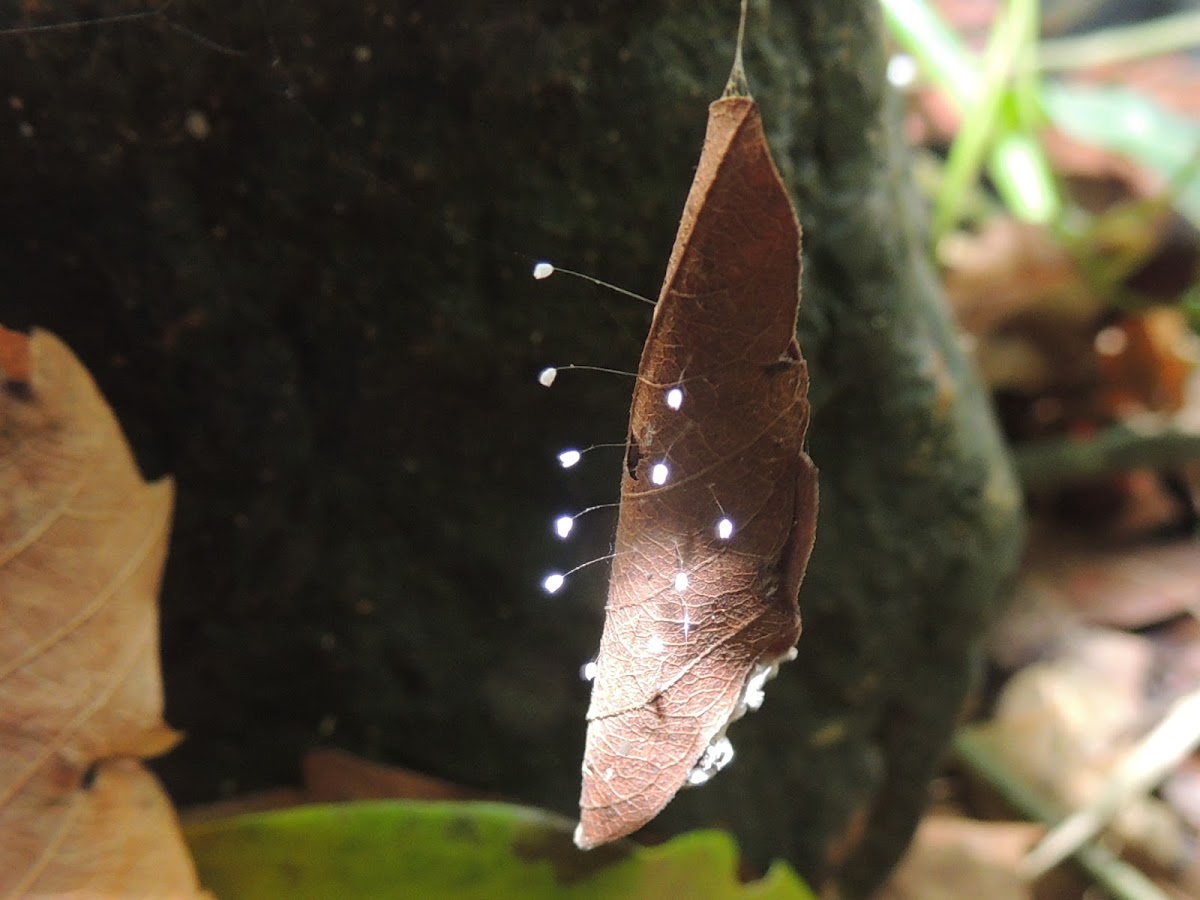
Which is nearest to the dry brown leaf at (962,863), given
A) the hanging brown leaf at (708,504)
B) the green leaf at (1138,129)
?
the hanging brown leaf at (708,504)

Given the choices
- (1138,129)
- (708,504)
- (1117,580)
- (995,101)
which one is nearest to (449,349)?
(708,504)

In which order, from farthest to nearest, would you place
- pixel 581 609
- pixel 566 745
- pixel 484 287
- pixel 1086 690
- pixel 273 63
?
pixel 1086 690 < pixel 566 745 < pixel 581 609 < pixel 484 287 < pixel 273 63

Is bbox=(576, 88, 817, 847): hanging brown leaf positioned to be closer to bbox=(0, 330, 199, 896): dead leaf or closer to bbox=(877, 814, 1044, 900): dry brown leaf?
bbox=(0, 330, 199, 896): dead leaf

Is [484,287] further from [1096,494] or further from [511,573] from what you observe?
[1096,494]

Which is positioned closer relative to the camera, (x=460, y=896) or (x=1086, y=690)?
(x=460, y=896)

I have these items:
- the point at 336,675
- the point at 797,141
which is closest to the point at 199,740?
the point at 336,675

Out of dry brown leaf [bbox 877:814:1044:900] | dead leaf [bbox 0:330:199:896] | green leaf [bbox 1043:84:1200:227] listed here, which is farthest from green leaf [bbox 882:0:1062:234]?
dead leaf [bbox 0:330:199:896]

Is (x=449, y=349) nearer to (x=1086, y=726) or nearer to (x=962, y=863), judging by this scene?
(x=962, y=863)
